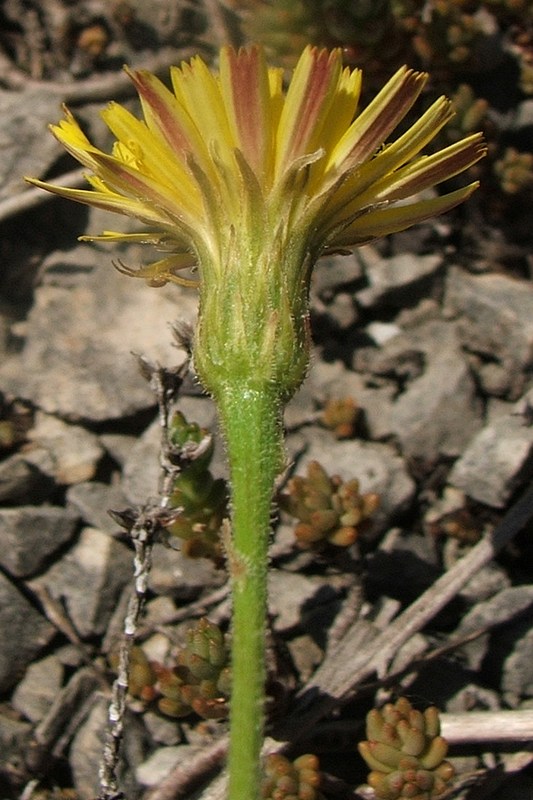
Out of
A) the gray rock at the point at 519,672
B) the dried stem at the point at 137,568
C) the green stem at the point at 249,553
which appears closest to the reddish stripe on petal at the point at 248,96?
the green stem at the point at 249,553

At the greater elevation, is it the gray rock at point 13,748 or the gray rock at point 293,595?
the gray rock at point 293,595

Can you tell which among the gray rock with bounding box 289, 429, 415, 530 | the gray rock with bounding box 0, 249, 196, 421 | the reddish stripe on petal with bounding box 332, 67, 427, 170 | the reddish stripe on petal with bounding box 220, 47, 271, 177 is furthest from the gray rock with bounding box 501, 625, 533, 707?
the reddish stripe on petal with bounding box 220, 47, 271, 177

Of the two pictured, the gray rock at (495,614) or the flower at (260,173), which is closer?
the flower at (260,173)

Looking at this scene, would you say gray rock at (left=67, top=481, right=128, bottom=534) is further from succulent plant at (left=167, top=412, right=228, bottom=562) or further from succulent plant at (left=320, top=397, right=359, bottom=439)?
succulent plant at (left=320, top=397, right=359, bottom=439)

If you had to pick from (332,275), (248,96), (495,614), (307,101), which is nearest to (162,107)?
(248,96)

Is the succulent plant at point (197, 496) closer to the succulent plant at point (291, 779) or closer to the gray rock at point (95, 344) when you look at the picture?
the succulent plant at point (291, 779)

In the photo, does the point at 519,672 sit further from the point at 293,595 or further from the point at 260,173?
the point at 260,173

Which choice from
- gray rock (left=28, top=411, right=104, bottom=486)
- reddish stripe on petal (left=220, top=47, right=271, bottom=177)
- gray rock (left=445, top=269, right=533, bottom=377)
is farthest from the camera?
gray rock (left=445, top=269, right=533, bottom=377)
